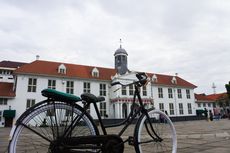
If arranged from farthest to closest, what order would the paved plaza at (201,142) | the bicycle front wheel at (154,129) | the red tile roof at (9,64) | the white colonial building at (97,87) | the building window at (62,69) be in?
the red tile roof at (9,64) < the building window at (62,69) < the white colonial building at (97,87) < the paved plaza at (201,142) < the bicycle front wheel at (154,129)

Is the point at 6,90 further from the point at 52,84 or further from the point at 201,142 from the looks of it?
the point at 201,142

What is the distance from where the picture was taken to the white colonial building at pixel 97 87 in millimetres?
24500

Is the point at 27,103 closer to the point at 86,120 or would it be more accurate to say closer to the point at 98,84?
the point at 98,84

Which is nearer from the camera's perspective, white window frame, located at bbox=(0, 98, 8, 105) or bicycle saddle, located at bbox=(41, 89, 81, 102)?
bicycle saddle, located at bbox=(41, 89, 81, 102)

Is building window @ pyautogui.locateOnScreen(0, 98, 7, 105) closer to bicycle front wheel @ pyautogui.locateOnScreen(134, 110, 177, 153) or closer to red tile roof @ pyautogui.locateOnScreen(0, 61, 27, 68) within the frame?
bicycle front wheel @ pyautogui.locateOnScreen(134, 110, 177, 153)

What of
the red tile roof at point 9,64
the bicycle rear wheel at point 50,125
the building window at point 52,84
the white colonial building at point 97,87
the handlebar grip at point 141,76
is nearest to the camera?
the bicycle rear wheel at point 50,125

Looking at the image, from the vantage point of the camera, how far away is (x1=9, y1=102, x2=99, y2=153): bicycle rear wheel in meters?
2.06

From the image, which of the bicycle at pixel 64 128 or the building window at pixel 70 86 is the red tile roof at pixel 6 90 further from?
the bicycle at pixel 64 128

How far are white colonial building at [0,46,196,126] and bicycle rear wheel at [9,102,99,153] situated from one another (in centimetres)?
1718

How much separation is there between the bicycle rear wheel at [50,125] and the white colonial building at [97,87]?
17.2m

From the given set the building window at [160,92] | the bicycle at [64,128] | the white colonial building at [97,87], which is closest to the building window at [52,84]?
the white colonial building at [97,87]

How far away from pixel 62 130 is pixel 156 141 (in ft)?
5.02

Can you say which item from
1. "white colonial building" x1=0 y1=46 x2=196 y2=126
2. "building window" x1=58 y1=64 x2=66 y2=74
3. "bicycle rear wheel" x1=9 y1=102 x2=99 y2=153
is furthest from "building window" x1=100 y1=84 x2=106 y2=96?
"bicycle rear wheel" x1=9 y1=102 x2=99 y2=153

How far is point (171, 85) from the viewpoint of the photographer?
37156mm
